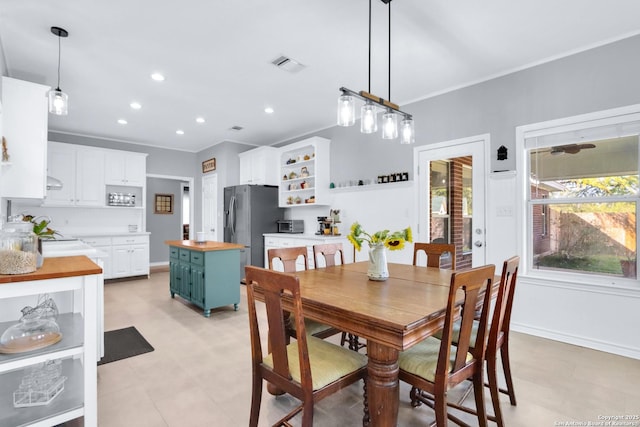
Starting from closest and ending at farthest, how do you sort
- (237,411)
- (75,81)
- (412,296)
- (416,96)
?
1. (412,296)
2. (237,411)
3. (75,81)
4. (416,96)

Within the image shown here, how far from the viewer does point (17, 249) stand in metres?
1.57

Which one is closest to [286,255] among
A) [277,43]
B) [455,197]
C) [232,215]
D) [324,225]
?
[277,43]

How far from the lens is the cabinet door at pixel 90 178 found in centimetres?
586

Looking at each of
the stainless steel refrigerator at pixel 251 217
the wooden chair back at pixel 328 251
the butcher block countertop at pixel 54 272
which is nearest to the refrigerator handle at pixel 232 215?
the stainless steel refrigerator at pixel 251 217

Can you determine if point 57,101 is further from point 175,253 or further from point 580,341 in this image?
point 580,341

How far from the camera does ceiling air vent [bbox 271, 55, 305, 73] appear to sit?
324 centimetres

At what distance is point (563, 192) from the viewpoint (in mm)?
3301

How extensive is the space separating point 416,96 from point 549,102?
58.0 inches

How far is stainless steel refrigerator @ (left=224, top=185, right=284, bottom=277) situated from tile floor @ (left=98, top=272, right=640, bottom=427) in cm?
240

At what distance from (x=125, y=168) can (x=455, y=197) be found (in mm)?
6031

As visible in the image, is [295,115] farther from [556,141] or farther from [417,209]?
[556,141]

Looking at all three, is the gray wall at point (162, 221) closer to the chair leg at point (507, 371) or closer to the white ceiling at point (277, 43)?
the white ceiling at point (277, 43)

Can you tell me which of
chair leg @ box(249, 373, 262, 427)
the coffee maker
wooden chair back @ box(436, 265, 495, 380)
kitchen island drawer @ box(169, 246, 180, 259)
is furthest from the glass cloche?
the coffee maker

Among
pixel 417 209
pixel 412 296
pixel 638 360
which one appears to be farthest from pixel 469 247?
pixel 412 296
